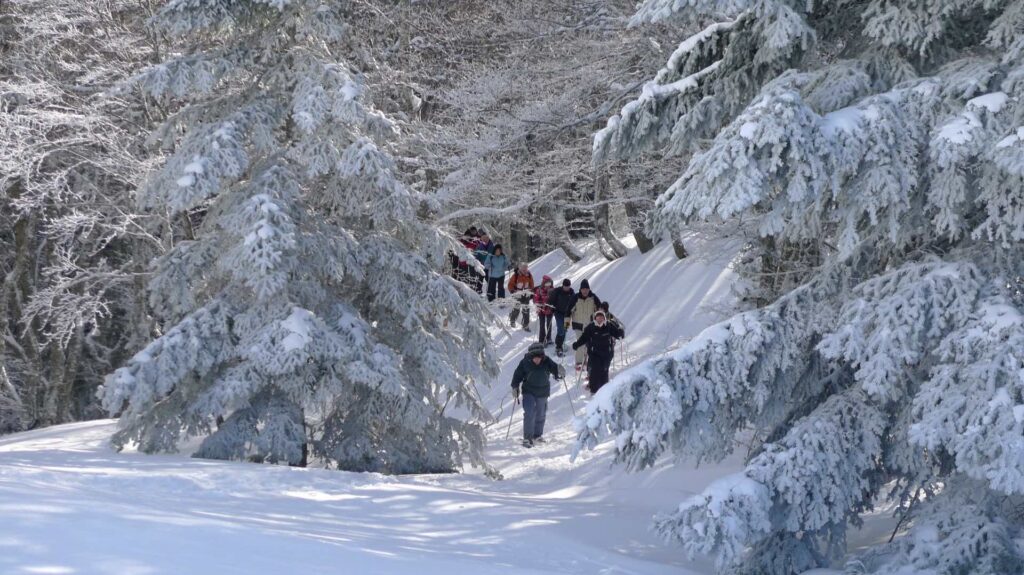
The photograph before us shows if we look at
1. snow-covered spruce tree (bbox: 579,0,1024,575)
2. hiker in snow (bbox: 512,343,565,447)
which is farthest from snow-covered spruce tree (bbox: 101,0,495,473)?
snow-covered spruce tree (bbox: 579,0,1024,575)

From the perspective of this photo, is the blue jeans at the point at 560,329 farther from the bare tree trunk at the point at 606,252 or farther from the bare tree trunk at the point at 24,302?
the bare tree trunk at the point at 24,302

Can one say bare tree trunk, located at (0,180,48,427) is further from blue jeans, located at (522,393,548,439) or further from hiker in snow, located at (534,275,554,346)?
blue jeans, located at (522,393,548,439)

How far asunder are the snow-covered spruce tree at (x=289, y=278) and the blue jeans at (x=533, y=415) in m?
1.91

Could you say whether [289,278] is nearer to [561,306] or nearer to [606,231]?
[561,306]

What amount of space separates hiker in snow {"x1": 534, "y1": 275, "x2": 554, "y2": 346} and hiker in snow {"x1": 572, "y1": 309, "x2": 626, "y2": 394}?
382cm

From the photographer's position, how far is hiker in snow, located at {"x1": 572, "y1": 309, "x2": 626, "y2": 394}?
56.3ft

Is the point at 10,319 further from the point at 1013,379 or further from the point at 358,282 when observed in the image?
the point at 1013,379

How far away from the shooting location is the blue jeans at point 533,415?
51.2 ft

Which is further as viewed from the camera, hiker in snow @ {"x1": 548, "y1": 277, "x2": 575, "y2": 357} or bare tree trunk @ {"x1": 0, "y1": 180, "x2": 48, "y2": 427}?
bare tree trunk @ {"x1": 0, "y1": 180, "x2": 48, "y2": 427}

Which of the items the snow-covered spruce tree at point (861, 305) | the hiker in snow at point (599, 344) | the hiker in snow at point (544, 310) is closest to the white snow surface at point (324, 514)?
the hiker in snow at point (599, 344)

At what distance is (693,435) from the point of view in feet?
23.8

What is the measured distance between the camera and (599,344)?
1723 centimetres

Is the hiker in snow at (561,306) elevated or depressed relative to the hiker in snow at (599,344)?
elevated

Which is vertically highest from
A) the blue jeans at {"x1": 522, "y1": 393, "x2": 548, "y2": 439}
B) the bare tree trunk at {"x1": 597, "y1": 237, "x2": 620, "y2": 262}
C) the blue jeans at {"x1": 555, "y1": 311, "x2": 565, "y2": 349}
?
the bare tree trunk at {"x1": 597, "y1": 237, "x2": 620, "y2": 262}
